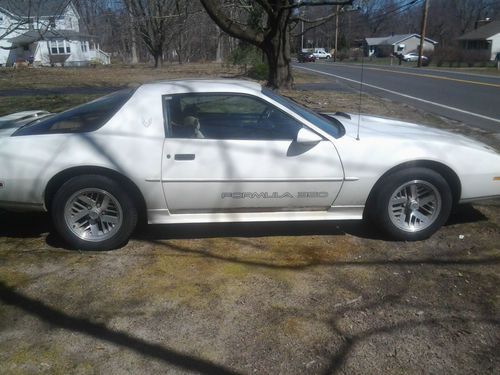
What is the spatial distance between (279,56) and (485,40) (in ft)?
195

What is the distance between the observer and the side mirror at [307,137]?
153 inches

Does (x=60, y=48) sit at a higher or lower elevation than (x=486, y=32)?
lower

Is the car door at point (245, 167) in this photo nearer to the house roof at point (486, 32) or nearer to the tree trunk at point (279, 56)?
the tree trunk at point (279, 56)

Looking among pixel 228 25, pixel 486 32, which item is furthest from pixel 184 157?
pixel 486 32

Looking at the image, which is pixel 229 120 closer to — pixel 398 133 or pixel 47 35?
pixel 398 133

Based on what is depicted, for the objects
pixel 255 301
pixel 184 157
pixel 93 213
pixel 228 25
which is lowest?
pixel 255 301

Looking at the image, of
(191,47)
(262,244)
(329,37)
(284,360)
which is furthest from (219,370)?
(329,37)

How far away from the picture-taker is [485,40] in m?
64.1

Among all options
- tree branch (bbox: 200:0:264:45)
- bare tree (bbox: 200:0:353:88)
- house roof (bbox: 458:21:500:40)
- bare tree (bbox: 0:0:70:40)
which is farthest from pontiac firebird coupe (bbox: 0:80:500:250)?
house roof (bbox: 458:21:500:40)

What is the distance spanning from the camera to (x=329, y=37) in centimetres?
9888

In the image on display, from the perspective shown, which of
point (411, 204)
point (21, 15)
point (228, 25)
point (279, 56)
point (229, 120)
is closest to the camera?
point (411, 204)

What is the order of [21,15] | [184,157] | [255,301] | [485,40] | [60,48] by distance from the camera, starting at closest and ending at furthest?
1. [255,301]
2. [184,157]
3. [21,15]
4. [60,48]
5. [485,40]

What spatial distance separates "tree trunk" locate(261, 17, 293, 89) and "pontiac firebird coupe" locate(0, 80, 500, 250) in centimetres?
1203

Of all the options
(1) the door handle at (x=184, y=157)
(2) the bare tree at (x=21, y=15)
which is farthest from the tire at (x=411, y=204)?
(2) the bare tree at (x=21, y=15)
